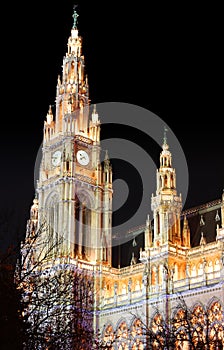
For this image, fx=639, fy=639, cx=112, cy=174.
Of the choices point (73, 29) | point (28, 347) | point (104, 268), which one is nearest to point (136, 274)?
point (104, 268)

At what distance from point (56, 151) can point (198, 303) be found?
2543 cm

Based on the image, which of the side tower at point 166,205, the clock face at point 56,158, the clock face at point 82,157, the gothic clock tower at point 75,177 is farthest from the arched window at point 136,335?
the clock face at point 56,158

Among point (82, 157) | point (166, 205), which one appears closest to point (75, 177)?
point (82, 157)

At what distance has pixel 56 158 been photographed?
68562 millimetres

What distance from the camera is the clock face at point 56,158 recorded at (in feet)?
224

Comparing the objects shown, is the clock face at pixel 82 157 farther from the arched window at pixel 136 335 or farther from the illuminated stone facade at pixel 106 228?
the arched window at pixel 136 335

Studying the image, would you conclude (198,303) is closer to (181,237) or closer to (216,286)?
(216,286)

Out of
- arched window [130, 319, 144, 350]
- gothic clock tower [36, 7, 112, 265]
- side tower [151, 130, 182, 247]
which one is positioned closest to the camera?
arched window [130, 319, 144, 350]

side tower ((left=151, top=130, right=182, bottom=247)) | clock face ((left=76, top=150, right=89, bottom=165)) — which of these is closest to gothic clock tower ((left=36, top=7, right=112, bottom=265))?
clock face ((left=76, top=150, right=89, bottom=165))

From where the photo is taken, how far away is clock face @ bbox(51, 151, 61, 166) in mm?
68125

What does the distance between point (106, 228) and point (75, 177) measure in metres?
6.21

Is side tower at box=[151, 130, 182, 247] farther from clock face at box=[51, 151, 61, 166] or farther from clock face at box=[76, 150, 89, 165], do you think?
clock face at box=[51, 151, 61, 166]

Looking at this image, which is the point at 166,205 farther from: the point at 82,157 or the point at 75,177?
the point at 82,157

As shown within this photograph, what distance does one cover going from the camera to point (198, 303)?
51281 millimetres
